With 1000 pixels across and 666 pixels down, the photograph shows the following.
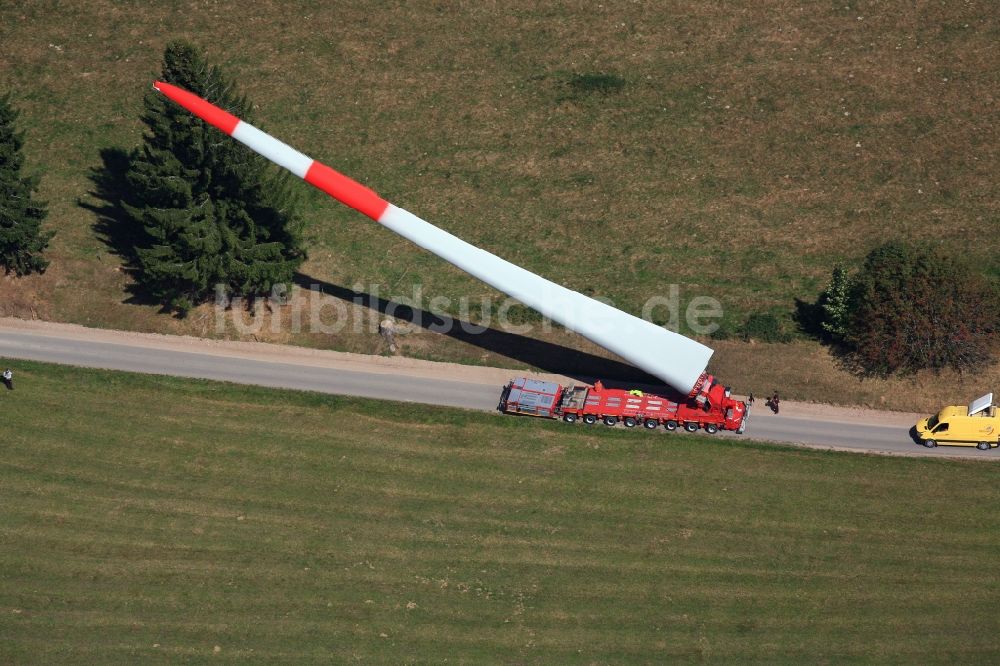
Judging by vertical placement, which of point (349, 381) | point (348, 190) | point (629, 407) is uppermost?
point (348, 190)

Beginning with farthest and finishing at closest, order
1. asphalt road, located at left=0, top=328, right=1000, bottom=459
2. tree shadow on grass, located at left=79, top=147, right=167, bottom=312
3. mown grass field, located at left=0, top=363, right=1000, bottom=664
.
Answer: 1. tree shadow on grass, located at left=79, top=147, right=167, bottom=312
2. asphalt road, located at left=0, top=328, right=1000, bottom=459
3. mown grass field, located at left=0, top=363, right=1000, bottom=664

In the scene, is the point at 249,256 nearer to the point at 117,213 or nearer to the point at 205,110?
the point at 205,110

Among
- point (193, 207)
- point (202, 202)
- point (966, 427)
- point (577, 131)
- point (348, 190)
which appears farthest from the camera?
point (577, 131)

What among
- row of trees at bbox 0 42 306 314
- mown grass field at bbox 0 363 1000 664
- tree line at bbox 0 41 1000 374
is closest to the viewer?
mown grass field at bbox 0 363 1000 664

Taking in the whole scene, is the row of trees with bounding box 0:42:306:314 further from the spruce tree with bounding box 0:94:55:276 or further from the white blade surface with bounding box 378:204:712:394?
the white blade surface with bounding box 378:204:712:394

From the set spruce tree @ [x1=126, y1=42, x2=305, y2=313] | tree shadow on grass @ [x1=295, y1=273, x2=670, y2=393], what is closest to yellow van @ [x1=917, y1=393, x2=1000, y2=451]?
tree shadow on grass @ [x1=295, y1=273, x2=670, y2=393]

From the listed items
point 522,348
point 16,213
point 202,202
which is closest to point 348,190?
point 202,202

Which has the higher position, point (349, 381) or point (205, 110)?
point (205, 110)
